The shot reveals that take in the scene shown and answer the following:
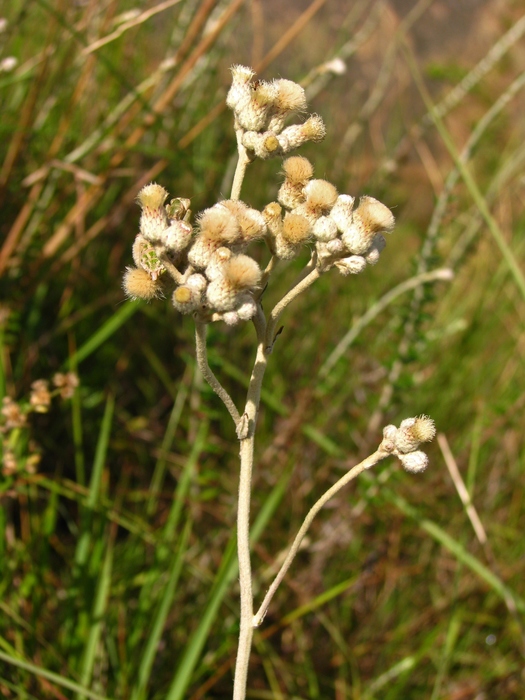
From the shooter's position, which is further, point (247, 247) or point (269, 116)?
point (269, 116)

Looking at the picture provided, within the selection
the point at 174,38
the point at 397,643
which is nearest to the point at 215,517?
the point at 397,643

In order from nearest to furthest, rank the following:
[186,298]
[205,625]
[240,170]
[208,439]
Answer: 1. [186,298]
2. [240,170]
3. [205,625]
4. [208,439]

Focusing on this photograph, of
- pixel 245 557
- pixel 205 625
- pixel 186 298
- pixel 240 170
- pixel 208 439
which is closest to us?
pixel 186 298

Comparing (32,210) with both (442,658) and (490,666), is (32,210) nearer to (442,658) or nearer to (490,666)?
(442,658)

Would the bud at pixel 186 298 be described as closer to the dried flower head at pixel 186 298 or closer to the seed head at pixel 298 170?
the dried flower head at pixel 186 298

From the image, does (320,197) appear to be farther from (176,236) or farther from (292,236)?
(176,236)

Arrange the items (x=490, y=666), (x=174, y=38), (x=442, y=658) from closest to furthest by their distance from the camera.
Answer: (x=442, y=658)
(x=490, y=666)
(x=174, y=38)

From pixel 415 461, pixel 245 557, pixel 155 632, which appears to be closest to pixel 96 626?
pixel 155 632
